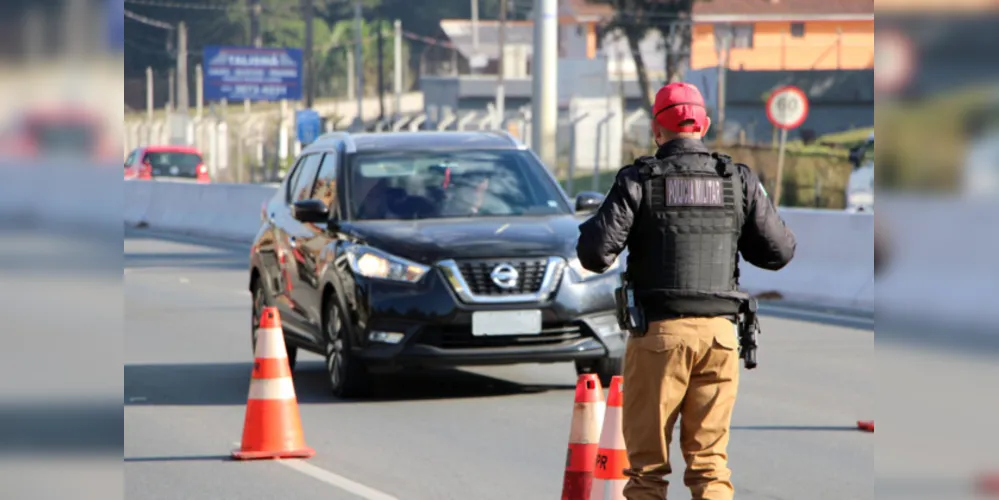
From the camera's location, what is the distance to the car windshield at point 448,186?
11.7 metres

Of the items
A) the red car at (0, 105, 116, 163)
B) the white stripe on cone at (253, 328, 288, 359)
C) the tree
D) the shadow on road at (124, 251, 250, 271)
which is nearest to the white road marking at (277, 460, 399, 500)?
the white stripe on cone at (253, 328, 288, 359)

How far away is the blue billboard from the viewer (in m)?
56.7

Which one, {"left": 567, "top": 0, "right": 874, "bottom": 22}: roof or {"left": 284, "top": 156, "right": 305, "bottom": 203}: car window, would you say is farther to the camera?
{"left": 567, "top": 0, "right": 874, "bottom": 22}: roof

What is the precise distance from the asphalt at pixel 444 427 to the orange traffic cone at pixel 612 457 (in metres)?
1.78

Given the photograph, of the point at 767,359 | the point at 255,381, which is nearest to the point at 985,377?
the point at 255,381

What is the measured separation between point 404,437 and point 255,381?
104cm

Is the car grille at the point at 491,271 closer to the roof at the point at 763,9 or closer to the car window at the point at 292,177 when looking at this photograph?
the car window at the point at 292,177

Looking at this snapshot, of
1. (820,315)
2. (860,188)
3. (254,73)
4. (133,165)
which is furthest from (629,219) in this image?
(254,73)

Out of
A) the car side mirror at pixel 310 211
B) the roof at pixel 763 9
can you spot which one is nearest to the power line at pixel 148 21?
the roof at pixel 763 9

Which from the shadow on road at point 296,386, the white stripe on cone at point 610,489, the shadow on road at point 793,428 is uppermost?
the white stripe on cone at point 610,489

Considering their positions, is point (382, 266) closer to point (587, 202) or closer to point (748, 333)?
point (587, 202)

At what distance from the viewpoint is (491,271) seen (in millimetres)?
10555

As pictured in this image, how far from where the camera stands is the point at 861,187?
98.7 ft

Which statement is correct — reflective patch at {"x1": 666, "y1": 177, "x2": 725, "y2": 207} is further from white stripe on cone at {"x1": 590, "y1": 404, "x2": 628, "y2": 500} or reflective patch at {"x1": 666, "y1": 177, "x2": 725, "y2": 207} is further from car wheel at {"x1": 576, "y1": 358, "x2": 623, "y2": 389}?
car wheel at {"x1": 576, "y1": 358, "x2": 623, "y2": 389}
